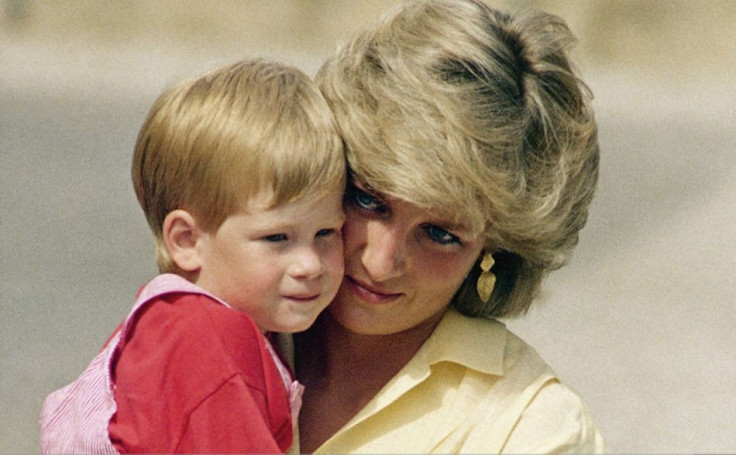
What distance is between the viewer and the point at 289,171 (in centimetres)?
246

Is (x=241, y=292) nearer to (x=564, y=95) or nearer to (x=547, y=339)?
(x=564, y=95)

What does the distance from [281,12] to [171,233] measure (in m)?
11.3

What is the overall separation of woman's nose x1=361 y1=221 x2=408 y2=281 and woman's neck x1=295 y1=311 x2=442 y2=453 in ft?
1.03

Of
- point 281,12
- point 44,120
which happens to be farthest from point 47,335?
point 281,12

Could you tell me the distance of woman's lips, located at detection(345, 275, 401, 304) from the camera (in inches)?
110

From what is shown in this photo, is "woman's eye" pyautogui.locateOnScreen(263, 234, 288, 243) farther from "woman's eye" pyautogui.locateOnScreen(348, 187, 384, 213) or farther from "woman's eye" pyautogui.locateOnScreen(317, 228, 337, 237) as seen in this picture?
"woman's eye" pyautogui.locateOnScreen(348, 187, 384, 213)

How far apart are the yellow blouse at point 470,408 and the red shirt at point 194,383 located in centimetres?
33

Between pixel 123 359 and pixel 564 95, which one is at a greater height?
pixel 564 95

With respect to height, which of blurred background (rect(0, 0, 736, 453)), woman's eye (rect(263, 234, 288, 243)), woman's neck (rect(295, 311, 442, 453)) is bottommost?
blurred background (rect(0, 0, 736, 453))

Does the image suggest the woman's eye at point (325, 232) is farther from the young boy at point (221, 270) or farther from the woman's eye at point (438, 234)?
the woman's eye at point (438, 234)

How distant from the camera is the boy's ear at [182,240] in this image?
258cm

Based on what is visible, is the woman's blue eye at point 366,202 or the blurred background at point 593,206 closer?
the woman's blue eye at point 366,202

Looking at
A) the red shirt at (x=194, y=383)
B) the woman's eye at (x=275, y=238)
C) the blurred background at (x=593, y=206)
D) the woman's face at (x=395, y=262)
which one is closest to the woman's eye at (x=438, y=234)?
the woman's face at (x=395, y=262)

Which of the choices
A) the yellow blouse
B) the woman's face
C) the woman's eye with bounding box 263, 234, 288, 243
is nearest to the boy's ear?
the woman's eye with bounding box 263, 234, 288, 243
